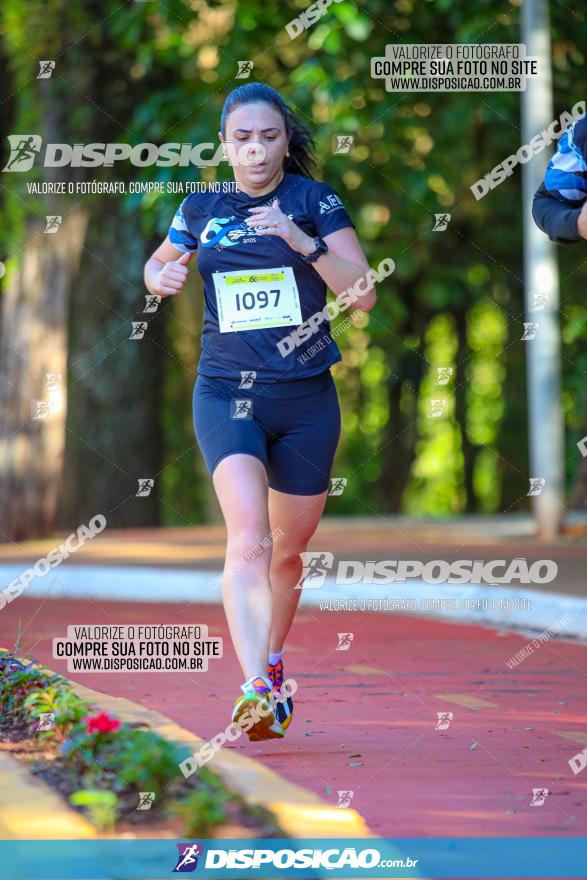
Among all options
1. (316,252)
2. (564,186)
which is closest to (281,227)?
(316,252)

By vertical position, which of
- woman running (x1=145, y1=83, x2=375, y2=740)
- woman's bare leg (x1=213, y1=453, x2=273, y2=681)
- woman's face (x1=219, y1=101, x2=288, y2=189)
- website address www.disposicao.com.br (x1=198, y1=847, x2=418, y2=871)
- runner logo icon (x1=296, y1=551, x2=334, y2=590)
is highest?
woman's face (x1=219, y1=101, x2=288, y2=189)

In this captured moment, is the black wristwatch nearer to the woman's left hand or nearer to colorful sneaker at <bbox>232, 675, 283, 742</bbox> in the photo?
the woman's left hand

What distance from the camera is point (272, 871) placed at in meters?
3.93

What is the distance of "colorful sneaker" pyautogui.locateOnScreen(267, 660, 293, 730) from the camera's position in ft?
20.5

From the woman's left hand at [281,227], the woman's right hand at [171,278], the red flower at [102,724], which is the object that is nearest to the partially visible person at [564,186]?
the woman's left hand at [281,227]

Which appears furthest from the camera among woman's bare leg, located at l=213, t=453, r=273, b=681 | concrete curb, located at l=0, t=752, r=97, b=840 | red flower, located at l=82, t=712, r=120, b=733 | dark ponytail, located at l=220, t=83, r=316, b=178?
dark ponytail, located at l=220, t=83, r=316, b=178

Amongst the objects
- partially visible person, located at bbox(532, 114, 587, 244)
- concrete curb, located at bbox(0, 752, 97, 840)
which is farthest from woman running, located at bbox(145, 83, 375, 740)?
concrete curb, located at bbox(0, 752, 97, 840)

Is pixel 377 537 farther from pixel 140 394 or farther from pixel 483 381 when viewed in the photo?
pixel 483 381

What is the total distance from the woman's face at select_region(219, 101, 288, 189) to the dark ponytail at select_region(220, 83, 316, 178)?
0.03m

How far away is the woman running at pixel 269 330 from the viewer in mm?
6215

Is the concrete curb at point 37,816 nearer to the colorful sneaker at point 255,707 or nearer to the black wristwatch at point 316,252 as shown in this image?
the colorful sneaker at point 255,707

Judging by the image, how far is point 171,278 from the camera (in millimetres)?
6426

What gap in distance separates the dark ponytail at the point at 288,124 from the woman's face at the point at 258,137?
0.03 m

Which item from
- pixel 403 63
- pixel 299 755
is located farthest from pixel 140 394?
pixel 299 755
